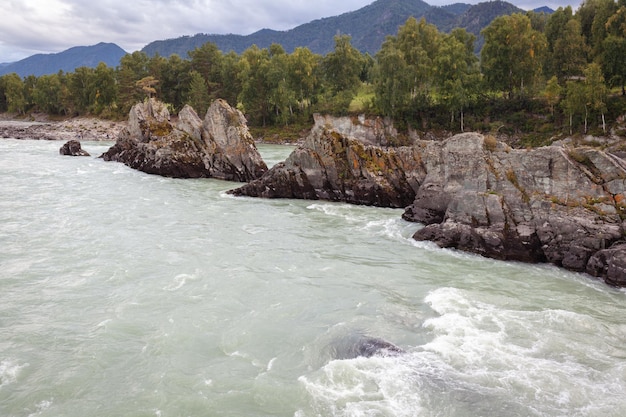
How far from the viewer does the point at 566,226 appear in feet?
71.6

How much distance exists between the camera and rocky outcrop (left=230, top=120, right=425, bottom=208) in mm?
34750

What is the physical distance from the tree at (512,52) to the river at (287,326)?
49.5m

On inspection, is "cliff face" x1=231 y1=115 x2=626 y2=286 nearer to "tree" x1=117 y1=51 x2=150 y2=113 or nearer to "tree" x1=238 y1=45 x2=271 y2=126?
"tree" x1=238 y1=45 x2=271 y2=126

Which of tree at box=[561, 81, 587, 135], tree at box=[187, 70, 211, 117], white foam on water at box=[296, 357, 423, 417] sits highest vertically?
tree at box=[187, 70, 211, 117]

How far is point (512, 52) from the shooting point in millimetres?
66188

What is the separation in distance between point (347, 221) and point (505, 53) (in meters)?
50.1

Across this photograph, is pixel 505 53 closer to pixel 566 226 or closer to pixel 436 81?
pixel 436 81

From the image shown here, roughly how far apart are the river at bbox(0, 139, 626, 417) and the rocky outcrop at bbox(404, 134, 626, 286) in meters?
1.01

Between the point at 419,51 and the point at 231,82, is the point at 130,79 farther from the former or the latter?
the point at 419,51

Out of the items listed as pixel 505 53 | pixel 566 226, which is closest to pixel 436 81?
pixel 505 53

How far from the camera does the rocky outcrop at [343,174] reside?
34.8 m

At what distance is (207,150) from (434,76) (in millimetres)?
40859

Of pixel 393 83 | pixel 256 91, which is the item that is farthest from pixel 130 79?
pixel 393 83

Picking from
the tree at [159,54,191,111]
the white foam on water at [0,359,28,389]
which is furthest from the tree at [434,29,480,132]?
the white foam on water at [0,359,28,389]
